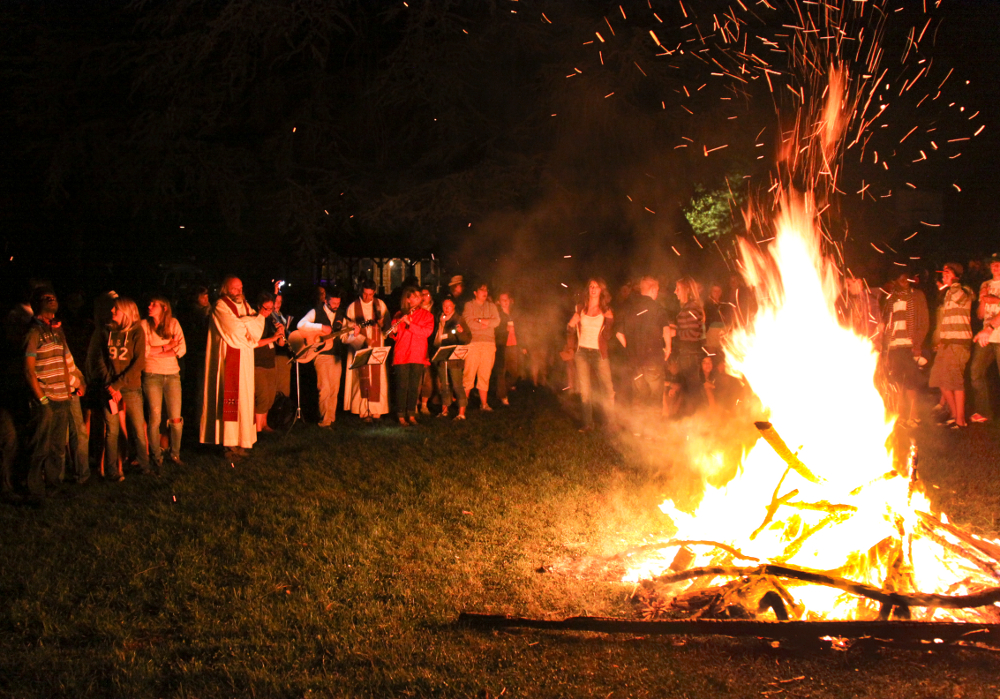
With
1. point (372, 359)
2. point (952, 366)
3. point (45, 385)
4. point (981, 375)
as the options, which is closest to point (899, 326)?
point (952, 366)

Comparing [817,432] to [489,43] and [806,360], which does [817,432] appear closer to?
[806,360]

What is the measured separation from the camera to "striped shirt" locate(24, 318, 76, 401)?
6.57 meters

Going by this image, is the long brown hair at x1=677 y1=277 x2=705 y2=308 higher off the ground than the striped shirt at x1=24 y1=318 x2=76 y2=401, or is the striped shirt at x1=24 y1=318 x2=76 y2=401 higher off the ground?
the long brown hair at x1=677 y1=277 x2=705 y2=308

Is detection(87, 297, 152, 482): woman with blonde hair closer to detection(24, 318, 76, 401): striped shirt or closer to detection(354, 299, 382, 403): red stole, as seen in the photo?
detection(24, 318, 76, 401): striped shirt

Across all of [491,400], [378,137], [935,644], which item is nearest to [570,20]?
[378,137]

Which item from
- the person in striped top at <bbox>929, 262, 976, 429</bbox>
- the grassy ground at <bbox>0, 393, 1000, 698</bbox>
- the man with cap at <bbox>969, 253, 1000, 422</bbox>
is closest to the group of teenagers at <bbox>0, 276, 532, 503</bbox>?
the grassy ground at <bbox>0, 393, 1000, 698</bbox>

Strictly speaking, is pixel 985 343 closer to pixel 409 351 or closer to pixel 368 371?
pixel 409 351

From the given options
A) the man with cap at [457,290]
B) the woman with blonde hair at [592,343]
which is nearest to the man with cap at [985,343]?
the woman with blonde hair at [592,343]

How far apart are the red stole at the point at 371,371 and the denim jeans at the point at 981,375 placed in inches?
308

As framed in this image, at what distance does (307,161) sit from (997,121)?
17703 mm

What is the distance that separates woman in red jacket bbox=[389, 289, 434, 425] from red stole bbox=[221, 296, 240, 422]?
2.66m

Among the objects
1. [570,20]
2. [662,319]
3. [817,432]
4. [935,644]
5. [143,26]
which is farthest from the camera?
[570,20]

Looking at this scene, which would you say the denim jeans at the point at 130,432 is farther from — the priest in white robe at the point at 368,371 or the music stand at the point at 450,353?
the music stand at the point at 450,353

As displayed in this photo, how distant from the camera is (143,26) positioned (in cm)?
1466
